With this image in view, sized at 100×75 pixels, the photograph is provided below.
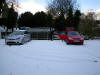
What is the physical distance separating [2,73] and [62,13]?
22.2 metres

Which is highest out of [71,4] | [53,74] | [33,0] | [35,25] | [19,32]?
[71,4]

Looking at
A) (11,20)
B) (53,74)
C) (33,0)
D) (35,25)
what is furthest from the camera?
(35,25)

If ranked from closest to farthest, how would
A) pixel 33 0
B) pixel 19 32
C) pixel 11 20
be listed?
pixel 19 32, pixel 33 0, pixel 11 20

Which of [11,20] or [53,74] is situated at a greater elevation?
[11,20]

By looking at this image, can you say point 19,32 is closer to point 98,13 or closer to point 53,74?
point 53,74

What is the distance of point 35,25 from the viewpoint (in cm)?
3878

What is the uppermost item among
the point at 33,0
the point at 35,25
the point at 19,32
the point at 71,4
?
the point at 71,4

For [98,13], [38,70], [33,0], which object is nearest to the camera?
[38,70]

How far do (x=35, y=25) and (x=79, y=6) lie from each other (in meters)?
20.4

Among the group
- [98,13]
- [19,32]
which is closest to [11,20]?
[19,32]

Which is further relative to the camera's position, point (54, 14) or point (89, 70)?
point (54, 14)

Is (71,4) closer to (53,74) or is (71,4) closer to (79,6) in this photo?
(79,6)

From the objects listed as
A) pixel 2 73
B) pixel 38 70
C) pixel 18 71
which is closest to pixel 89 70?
pixel 38 70

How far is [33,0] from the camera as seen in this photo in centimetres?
1552
